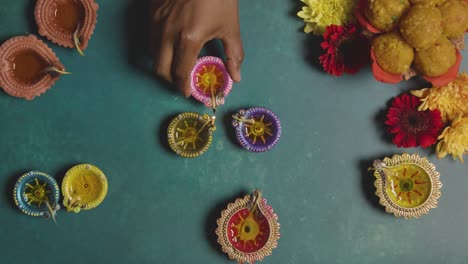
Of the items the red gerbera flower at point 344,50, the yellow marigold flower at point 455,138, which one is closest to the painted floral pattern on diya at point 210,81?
the red gerbera flower at point 344,50

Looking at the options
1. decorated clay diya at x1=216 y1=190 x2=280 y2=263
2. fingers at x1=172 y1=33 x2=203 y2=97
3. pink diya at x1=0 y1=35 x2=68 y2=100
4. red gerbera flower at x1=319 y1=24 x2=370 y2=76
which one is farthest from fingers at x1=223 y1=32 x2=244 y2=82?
pink diya at x1=0 y1=35 x2=68 y2=100

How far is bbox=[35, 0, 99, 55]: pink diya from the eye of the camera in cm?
156

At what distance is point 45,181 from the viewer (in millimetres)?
1573

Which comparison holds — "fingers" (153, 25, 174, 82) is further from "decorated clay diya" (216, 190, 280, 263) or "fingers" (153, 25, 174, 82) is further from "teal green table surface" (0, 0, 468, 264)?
"decorated clay diya" (216, 190, 280, 263)

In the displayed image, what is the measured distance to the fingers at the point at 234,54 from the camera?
1.54 m

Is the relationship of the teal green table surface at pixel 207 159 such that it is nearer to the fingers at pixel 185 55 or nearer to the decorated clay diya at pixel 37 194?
the decorated clay diya at pixel 37 194

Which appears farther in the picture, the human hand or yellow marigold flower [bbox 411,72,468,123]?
yellow marigold flower [bbox 411,72,468,123]

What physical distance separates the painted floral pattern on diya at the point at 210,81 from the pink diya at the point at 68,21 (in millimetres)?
336

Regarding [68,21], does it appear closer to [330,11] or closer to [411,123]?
[330,11]

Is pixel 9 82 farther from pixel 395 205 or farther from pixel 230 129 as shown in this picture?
pixel 395 205

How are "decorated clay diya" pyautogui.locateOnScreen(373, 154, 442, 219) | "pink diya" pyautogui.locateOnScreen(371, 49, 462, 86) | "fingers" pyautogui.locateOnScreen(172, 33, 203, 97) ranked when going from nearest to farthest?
1. "fingers" pyautogui.locateOnScreen(172, 33, 203, 97)
2. "pink diya" pyautogui.locateOnScreen(371, 49, 462, 86)
3. "decorated clay diya" pyautogui.locateOnScreen(373, 154, 442, 219)

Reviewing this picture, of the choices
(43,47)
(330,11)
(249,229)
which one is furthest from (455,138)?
(43,47)

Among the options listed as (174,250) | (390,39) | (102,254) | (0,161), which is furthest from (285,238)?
(0,161)

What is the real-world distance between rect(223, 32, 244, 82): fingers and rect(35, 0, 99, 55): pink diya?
0.40m
